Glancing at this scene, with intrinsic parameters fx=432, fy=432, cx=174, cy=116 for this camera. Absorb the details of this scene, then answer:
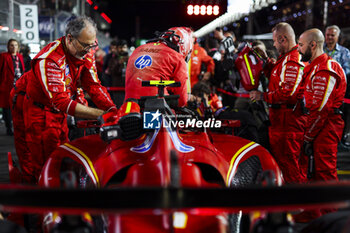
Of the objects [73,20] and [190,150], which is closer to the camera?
[190,150]

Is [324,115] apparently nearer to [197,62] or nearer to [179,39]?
[179,39]

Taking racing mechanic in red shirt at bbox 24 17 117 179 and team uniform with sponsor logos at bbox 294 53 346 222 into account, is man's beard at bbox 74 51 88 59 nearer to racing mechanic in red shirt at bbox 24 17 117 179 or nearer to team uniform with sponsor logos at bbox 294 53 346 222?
racing mechanic in red shirt at bbox 24 17 117 179

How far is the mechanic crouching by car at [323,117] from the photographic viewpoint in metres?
3.96

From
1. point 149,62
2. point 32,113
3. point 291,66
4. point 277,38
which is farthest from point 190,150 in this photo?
point 277,38

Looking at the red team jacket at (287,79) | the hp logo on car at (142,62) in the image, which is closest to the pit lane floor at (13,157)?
the red team jacket at (287,79)

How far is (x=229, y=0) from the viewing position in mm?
8008

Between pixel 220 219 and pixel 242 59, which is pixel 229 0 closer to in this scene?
pixel 242 59

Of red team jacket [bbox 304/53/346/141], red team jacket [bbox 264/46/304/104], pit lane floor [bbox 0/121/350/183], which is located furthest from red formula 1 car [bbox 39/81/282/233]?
pit lane floor [bbox 0/121/350/183]

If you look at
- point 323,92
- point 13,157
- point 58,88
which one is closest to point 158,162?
point 58,88

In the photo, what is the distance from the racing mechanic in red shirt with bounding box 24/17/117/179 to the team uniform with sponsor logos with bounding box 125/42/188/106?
277 mm

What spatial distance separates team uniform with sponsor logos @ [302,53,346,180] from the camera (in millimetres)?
3953

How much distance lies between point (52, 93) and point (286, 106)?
2.55m

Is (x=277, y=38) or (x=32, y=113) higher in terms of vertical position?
(x=277, y=38)

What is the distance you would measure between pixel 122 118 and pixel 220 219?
772 millimetres
